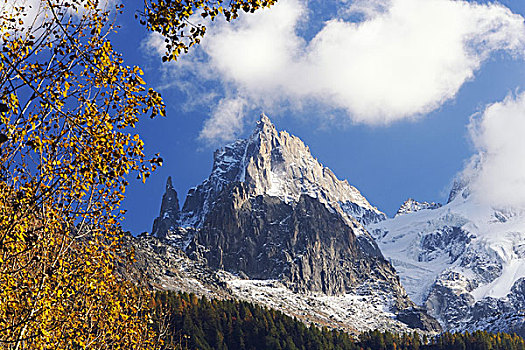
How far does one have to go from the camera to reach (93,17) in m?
14.6

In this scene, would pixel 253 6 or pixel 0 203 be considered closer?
pixel 253 6

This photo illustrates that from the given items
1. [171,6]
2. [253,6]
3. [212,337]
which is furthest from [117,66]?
[212,337]

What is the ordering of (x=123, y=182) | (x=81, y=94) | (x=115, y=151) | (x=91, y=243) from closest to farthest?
(x=115, y=151) < (x=123, y=182) < (x=81, y=94) < (x=91, y=243)

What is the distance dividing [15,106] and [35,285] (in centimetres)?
653

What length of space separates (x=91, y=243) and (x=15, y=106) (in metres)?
7.64

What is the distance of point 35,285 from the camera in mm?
16516

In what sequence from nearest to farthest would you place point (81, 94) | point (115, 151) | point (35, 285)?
point (115, 151)
point (81, 94)
point (35, 285)

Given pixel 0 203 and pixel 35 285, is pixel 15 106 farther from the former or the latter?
pixel 35 285

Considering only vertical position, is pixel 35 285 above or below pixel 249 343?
below

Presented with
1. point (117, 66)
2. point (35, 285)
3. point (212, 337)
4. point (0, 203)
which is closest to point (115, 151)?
point (117, 66)

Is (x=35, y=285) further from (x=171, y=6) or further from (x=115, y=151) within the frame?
(x=171, y=6)

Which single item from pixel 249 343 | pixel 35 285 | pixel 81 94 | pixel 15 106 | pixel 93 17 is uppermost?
pixel 249 343

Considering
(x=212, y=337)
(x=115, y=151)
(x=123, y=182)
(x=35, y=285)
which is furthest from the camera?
(x=212, y=337)

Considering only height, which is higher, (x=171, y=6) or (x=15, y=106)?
(x=171, y=6)
